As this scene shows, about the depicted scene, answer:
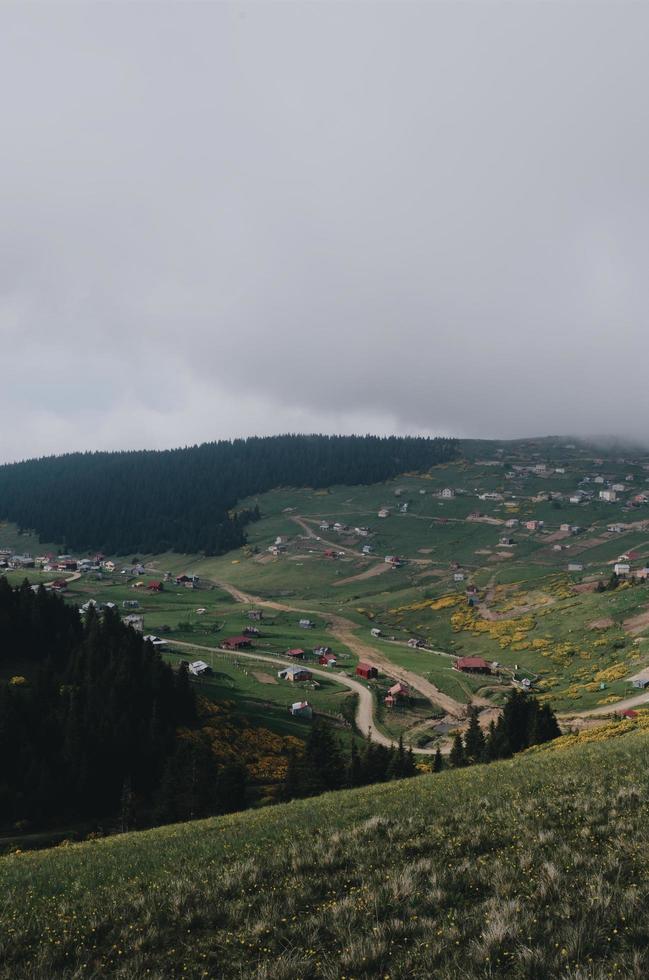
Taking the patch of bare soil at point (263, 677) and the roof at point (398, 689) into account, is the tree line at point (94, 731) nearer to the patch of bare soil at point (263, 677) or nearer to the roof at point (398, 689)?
the patch of bare soil at point (263, 677)

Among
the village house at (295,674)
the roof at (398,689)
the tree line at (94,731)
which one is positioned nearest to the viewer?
the tree line at (94,731)

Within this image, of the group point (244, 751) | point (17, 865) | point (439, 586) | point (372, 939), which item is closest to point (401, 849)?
point (372, 939)

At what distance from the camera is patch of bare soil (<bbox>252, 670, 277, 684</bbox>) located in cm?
9156

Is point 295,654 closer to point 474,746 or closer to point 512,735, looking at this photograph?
point 474,746

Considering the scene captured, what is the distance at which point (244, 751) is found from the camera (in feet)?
193

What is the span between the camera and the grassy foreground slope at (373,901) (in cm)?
682

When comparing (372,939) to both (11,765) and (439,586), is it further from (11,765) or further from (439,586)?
(439,586)

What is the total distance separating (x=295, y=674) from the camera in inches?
3708

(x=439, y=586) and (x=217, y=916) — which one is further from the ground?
(x=217, y=916)

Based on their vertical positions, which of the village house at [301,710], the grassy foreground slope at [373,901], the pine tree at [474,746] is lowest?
the village house at [301,710]

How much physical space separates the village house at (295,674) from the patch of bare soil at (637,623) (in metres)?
68.3

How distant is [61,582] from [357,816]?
191236 millimetres

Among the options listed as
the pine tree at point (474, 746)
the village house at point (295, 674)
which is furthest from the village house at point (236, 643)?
the pine tree at point (474, 746)

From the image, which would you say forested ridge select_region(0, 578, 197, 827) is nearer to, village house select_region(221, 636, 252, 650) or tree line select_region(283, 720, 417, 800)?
tree line select_region(283, 720, 417, 800)
